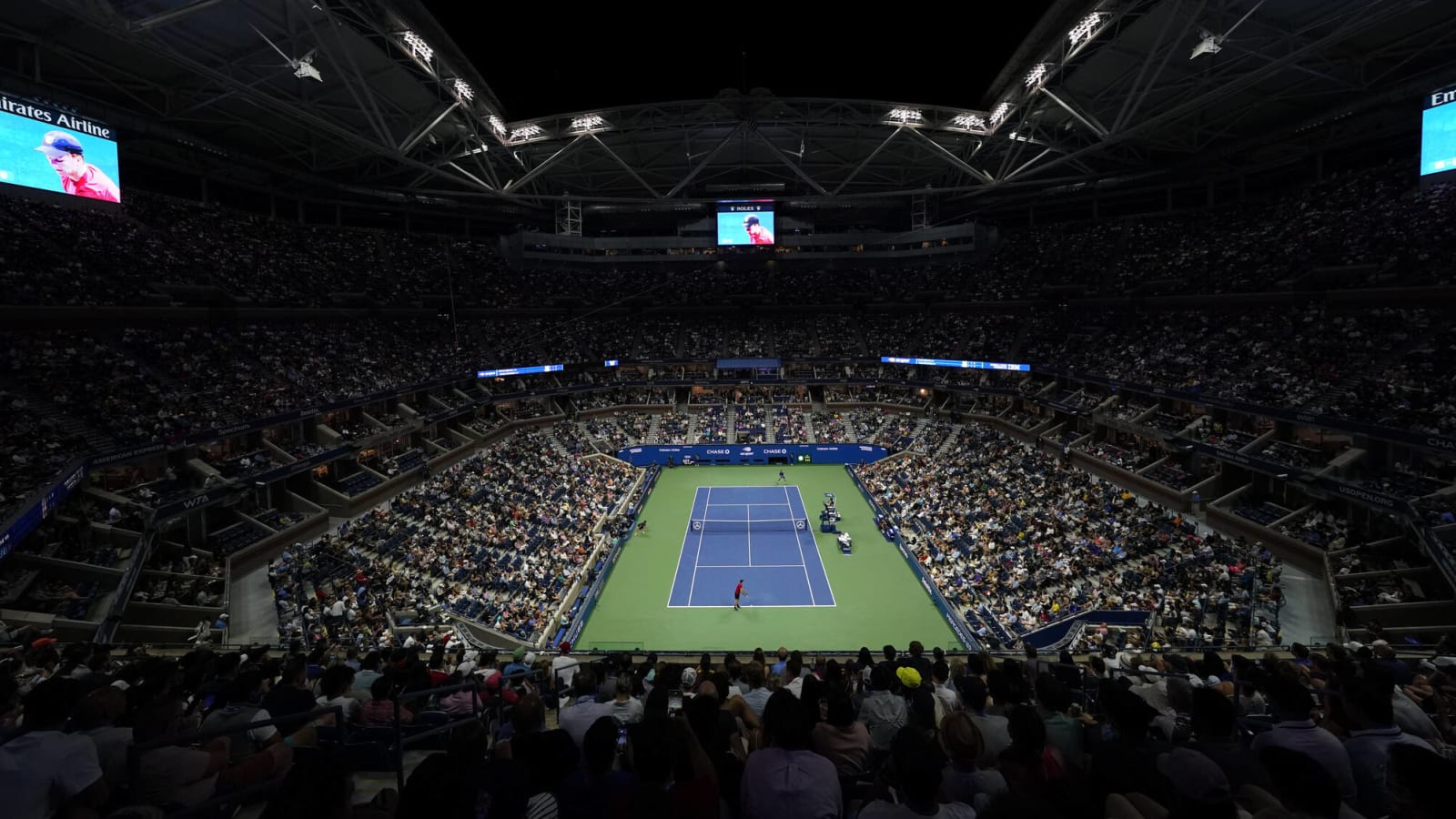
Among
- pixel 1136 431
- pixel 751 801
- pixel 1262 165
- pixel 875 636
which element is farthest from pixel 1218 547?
pixel 1262 165

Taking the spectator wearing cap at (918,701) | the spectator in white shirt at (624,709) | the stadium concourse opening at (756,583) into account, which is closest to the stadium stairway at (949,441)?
the stadium concourse opening at (756,583)

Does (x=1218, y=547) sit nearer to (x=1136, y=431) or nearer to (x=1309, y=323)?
(x=1136, y=431)

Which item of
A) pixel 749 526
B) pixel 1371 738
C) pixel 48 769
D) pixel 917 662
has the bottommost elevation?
pixel 749 526

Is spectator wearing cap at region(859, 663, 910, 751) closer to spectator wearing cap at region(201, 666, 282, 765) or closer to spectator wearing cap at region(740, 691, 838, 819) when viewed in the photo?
spectator wearing cap at region(740, 691, 838, 819)

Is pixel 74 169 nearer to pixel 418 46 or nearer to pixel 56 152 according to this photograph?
pixel 56 152

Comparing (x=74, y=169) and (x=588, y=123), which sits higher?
(x=588, y=123)

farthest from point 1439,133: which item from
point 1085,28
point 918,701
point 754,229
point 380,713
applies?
point 380,713
